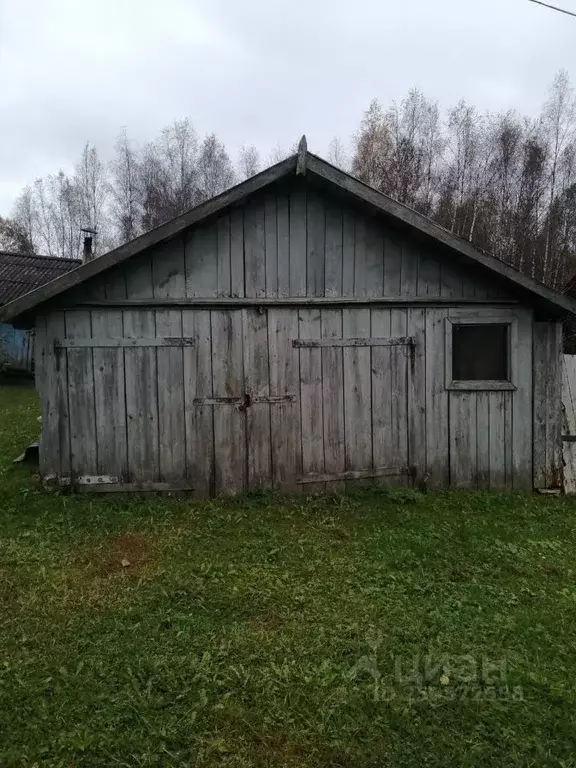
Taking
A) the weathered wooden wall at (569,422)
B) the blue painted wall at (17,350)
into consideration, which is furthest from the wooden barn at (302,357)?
the blue painted wall at (17,350)

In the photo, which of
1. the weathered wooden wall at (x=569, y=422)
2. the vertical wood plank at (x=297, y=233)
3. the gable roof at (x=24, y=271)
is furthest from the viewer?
the gable roof at (x=24, y=271)

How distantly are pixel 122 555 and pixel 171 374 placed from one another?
2.19m

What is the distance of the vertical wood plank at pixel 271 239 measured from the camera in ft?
20.6

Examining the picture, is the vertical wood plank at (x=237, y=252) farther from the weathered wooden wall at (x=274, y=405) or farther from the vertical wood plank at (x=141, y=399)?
the vertical wood plank at (x=141, y=399)

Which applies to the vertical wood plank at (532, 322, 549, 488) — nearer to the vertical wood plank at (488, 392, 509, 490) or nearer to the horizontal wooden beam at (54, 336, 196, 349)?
the vertical wood plank at (488, 392, 509, 490)

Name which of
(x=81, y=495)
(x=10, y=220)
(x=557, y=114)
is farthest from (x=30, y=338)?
(x=10, y=220)

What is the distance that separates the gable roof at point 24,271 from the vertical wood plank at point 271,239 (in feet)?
54.4

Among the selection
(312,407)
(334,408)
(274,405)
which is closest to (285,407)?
(274,405)

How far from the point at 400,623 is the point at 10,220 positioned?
47.4 metres

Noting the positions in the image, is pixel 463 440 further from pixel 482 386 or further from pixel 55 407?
pixel 55 407

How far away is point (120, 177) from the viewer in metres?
37.4

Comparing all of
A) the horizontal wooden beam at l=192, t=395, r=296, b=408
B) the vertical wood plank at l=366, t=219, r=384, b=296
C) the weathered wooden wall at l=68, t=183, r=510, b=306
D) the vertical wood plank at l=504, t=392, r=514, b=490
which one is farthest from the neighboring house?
the vertical wood plank at l=504, t=392, r=514, b=490

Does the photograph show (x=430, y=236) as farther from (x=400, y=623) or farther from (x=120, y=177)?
(x=120, y=177)

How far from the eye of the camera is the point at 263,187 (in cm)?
605
